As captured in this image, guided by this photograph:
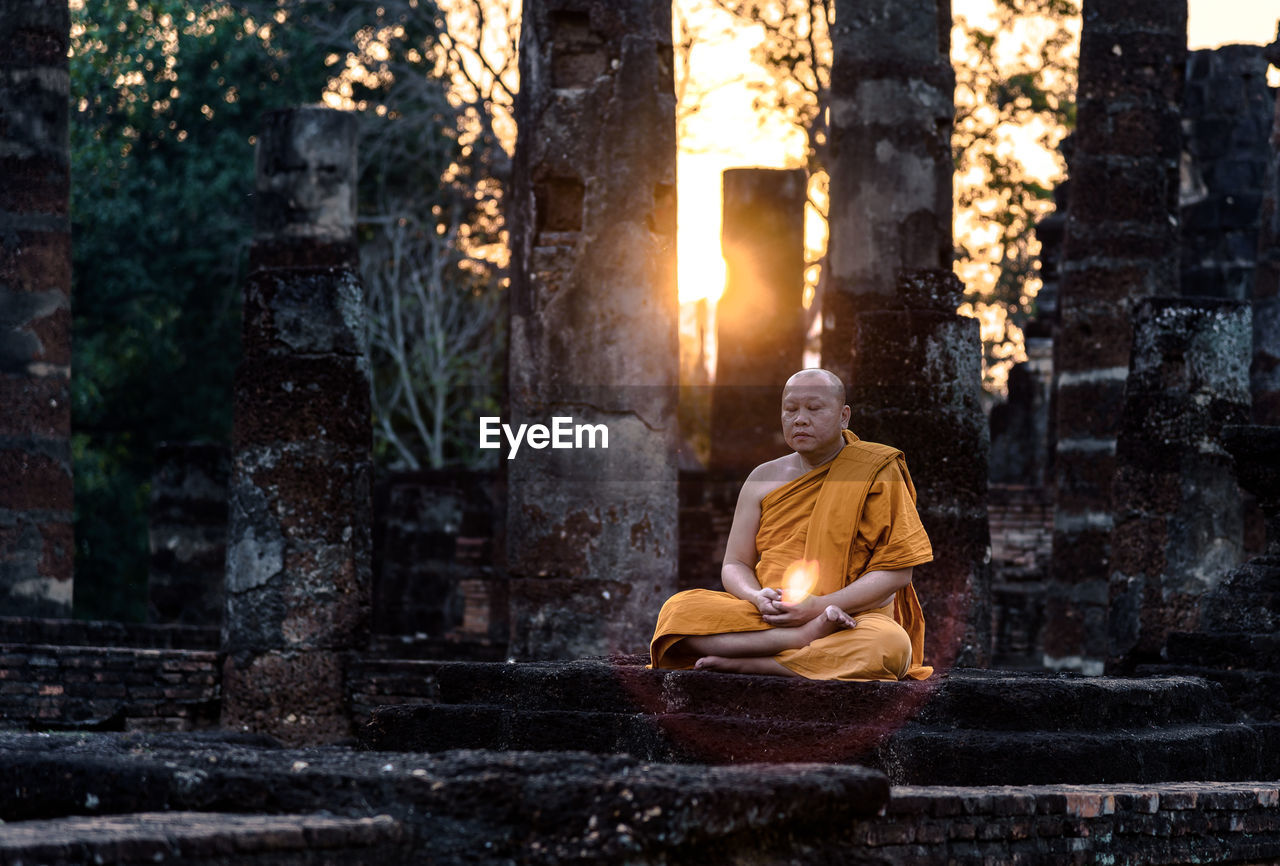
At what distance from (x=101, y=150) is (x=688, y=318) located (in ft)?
35.5

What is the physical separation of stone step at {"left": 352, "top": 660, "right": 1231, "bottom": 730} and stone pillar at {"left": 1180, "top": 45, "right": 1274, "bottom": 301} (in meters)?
12.4

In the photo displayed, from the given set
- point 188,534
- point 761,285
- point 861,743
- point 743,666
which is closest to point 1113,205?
point 761,285

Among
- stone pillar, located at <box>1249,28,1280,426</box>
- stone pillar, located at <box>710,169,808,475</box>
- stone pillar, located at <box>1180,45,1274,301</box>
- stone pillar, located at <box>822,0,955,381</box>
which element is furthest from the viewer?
stone pillar, located at <box>1180,45,1274,301</box>

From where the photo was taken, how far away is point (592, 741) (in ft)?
18.3

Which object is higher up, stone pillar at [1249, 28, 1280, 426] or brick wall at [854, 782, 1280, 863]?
stone pillar at [1249, 28, 1280, 426]

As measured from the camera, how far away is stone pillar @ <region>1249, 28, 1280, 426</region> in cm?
1290

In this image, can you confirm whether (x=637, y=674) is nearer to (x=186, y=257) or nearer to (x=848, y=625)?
(x=848, y=625)

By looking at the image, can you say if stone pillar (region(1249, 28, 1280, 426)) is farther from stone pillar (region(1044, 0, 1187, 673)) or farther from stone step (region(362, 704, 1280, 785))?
stone step (region(362, 704, 1280, 785))

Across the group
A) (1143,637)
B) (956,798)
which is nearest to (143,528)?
(1143,637)

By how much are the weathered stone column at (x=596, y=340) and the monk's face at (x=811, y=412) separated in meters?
3.11

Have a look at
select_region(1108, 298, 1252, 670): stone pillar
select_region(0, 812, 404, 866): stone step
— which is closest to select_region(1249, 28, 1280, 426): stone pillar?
select_region(1108, 298, 1252, 670): stone pillar

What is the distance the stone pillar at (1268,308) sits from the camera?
12.9 m

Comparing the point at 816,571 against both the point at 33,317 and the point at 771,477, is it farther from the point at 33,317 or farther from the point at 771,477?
the point at 33,317

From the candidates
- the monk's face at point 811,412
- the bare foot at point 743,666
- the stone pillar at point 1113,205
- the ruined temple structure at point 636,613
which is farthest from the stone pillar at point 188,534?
the bare foot at point 743,666
